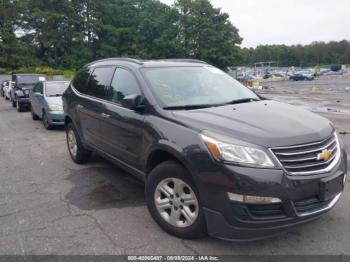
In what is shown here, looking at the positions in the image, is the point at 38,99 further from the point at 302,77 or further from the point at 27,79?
the point at 302,77

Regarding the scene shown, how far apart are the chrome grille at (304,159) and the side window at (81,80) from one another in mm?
3688

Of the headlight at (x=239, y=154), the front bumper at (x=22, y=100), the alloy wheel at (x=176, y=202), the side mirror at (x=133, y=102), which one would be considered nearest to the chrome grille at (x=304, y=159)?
the headlight at (x=239, y=154)

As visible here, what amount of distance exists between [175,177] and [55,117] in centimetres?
716

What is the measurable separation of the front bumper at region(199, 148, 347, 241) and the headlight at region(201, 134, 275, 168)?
62 millimetres

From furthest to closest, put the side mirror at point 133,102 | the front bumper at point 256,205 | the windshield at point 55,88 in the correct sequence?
the windshield at point 55,88 < the side mirror at point 133,102 < the front bumper at point 256,205

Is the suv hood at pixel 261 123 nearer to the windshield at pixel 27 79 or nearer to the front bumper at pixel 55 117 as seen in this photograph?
the front bumper at pixel 55 117

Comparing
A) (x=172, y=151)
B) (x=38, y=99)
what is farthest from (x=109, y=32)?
(x=172, y=151)

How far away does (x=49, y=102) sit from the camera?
957 cm

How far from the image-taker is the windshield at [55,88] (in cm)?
1022

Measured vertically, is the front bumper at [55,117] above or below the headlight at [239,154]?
below

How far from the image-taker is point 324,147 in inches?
121

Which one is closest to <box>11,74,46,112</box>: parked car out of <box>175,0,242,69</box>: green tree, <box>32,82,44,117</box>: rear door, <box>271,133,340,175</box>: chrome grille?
<box>32,82,44,117</box>: rear door

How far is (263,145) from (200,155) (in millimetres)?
549

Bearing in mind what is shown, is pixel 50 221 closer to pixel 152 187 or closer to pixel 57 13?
pixel 152 187
